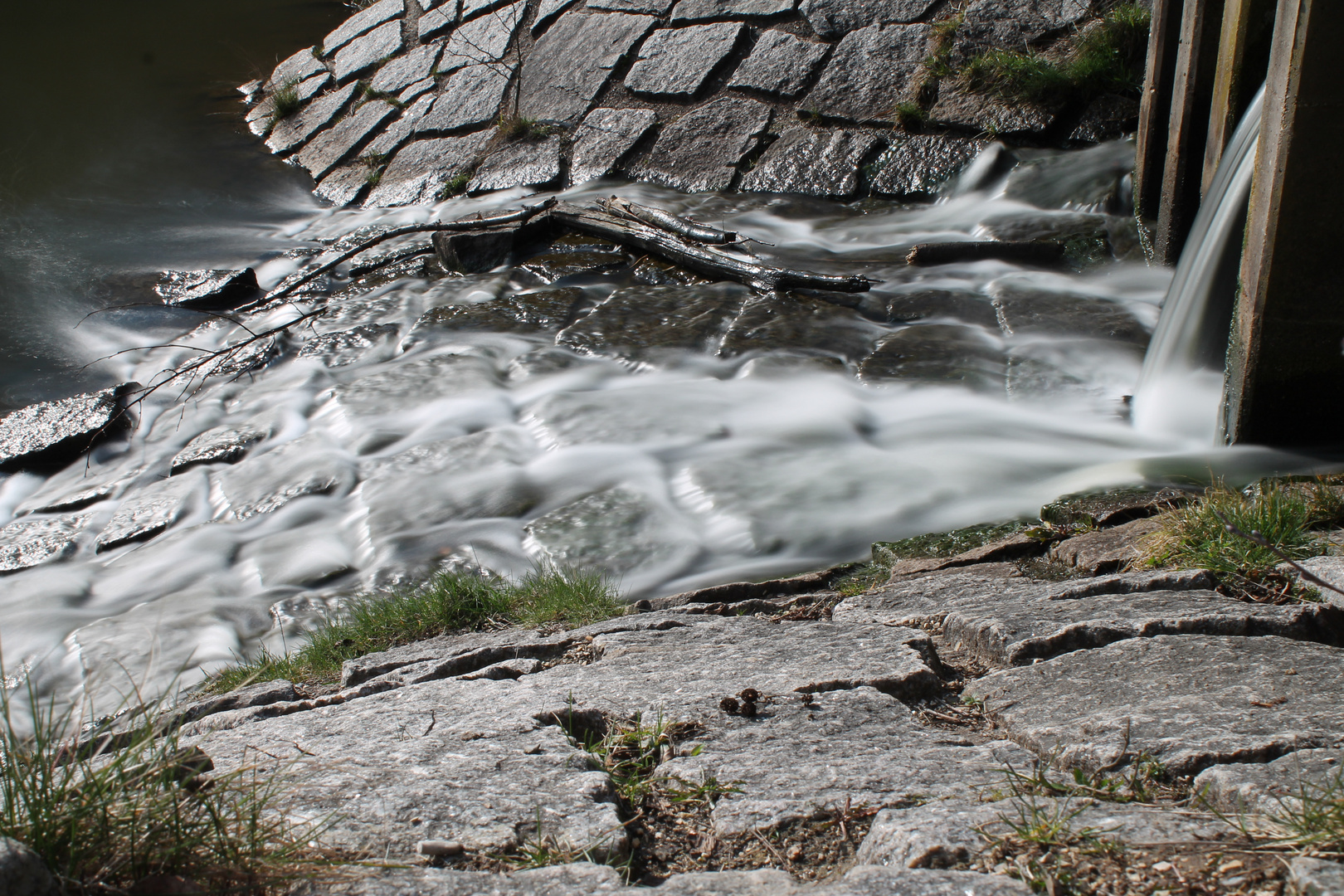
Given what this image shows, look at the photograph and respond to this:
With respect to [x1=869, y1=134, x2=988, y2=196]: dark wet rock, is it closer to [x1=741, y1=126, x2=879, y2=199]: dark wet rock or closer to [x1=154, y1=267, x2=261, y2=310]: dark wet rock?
→ [x1=741, y1=126, x2=879, y2=199]: dark wet rock

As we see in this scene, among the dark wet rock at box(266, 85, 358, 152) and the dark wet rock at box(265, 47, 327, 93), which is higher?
the dark wet rock at box(265, 47, 327, 93)

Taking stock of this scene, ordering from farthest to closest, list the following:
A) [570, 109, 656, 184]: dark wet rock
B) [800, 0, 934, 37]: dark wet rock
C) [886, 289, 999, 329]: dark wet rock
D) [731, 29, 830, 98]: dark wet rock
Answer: [570, 109, 656, 184]: dark wet rock
[800, 0, 934, 37]: dark wet rock
[731, 29, 830, 98]: dark wet rock
[886, 289, 999, 329]: dark wet rock

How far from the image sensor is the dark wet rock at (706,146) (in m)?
8.08

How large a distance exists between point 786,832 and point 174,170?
444 inches

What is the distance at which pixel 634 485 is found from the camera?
445 cm

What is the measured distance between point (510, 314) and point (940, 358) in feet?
9.17

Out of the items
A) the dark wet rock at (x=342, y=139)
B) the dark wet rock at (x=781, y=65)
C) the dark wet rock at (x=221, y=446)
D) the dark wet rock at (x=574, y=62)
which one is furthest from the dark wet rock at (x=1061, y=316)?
the dark wet rock at (x=342, y=139)

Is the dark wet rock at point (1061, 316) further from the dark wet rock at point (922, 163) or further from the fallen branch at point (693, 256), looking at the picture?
the dark wet rock at point (922, 163)

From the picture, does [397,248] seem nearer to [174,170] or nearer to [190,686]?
[174,170]

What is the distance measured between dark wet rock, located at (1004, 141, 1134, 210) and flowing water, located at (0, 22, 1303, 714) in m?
0.02

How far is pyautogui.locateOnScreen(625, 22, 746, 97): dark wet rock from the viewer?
868 centimetres

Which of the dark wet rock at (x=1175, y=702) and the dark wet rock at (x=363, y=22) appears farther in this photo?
the dark wet rock at (x=363, y=22)

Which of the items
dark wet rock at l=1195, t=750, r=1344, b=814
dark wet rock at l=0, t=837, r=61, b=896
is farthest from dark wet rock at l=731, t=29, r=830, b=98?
dark wet rock at l=0, t=837, r=61, b=896

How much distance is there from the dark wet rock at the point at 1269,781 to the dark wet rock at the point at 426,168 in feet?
28.0
